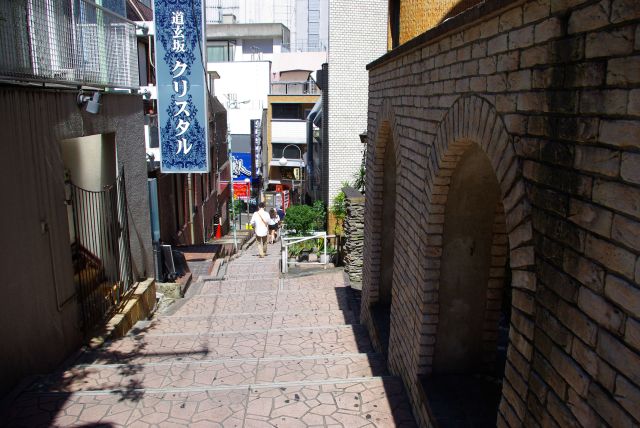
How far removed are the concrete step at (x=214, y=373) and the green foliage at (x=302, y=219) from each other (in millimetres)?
11251

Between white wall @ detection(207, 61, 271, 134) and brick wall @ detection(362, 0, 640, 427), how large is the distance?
34.9 m

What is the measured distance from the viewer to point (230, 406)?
4879 millimetres

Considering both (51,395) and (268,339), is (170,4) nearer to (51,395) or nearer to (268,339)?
(268,339)

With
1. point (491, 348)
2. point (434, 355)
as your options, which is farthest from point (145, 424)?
point (491, 348)

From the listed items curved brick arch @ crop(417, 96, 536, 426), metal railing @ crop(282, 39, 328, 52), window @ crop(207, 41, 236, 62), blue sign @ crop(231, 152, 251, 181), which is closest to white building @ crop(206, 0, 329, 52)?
metal railing @ crop(282, 39, 328, 52)

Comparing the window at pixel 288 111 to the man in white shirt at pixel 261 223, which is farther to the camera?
the window at pixel 288 111

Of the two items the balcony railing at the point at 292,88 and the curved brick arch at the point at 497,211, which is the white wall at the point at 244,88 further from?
the curved brick arch at the point at 497,211

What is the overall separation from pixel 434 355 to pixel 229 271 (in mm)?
9440

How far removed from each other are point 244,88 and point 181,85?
28016mm

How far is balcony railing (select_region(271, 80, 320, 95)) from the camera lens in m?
37.5

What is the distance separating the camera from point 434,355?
4676mm

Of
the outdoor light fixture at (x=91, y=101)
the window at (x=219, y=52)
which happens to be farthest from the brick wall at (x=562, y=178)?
the window at (x=219, y=52)

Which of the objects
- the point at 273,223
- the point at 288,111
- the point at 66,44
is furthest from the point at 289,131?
the point at 66,44

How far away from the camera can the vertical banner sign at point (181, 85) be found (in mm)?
10430
